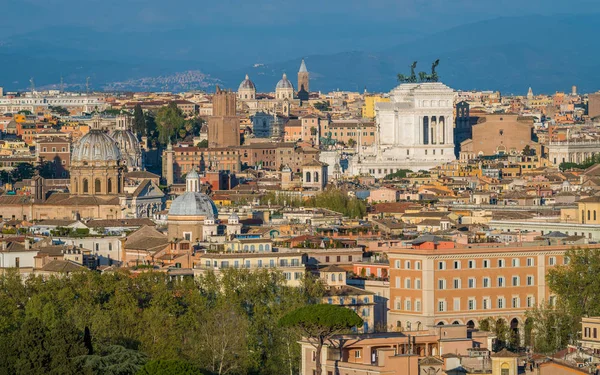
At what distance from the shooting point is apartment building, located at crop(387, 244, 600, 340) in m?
50.3

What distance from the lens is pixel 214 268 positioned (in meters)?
51.6

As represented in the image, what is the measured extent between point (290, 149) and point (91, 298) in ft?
252

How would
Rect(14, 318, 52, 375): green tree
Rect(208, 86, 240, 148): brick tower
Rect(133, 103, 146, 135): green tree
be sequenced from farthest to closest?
Rect(133, 103, 146, 135): green tree
Rect(208, 86, 240, 148): brick tower
Rect(14, 318, 52, 375): green tree

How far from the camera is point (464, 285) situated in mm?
50969

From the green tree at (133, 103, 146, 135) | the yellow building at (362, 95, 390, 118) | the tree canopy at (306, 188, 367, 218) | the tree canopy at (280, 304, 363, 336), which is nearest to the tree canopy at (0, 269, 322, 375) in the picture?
the tree canopy at (280, 304, 363, 336)

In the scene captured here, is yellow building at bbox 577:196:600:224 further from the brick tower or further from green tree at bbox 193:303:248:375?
the brick tower

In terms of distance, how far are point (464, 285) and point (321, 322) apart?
37.1 ft

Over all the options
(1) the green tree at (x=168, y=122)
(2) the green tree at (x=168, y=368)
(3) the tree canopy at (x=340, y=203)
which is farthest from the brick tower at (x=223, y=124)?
(2) the green tree at (x=168, y=368)

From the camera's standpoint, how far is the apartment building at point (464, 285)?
5028 cm

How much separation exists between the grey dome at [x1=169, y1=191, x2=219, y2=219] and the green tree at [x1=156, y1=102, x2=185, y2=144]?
70.7 meters

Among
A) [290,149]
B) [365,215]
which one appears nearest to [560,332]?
[365,215]

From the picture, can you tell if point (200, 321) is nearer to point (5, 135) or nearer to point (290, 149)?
point (290, 149)

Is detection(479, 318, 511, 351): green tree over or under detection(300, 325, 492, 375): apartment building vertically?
under

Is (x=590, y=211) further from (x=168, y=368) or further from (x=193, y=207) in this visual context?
(x=168, y=368)
